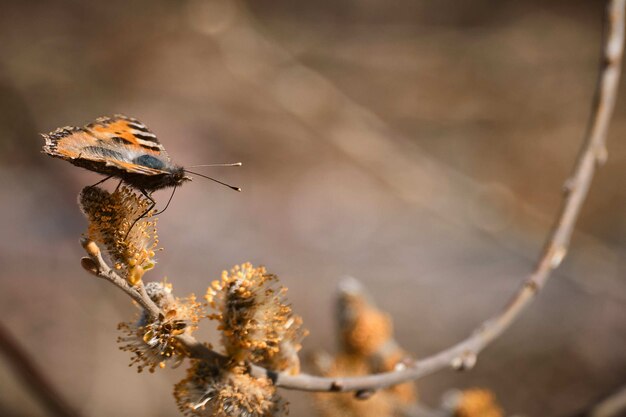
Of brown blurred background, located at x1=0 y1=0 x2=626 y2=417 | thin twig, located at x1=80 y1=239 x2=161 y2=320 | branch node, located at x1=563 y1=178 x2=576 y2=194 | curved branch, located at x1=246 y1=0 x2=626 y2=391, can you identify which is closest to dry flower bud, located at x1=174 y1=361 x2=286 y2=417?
thin twig, located at x1=80 y1=239 x2=161 y2=320

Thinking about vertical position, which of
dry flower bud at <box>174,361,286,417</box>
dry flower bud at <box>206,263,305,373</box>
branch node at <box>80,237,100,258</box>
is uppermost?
dry flower bud at <box>206,263,305,373</box>

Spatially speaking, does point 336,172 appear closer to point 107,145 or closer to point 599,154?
point 599,154

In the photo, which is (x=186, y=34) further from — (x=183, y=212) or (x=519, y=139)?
(x=519, y=139)

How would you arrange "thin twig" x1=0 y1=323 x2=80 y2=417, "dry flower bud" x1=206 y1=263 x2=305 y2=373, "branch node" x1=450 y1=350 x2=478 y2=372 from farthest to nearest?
"thin twig" x1=0 y1=323 x2=80 y2=417, "branch node" x1=450 y1=350 x2=478 y2=372, "dry flower bud" x1=206 y1=263 x2=305 y2=373

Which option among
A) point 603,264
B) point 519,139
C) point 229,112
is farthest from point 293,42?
point 603,264

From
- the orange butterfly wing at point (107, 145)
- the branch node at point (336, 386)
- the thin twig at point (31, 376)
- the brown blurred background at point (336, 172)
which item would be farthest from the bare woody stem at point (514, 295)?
the brown blurred background at point (336, 172)

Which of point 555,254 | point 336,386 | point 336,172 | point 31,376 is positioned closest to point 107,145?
point 336,386

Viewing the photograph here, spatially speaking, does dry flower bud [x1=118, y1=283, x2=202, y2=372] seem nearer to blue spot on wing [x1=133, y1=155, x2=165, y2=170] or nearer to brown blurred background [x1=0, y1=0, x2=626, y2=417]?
blue spot on wing [x1=133, y1=155, x2=165, y2=170]
